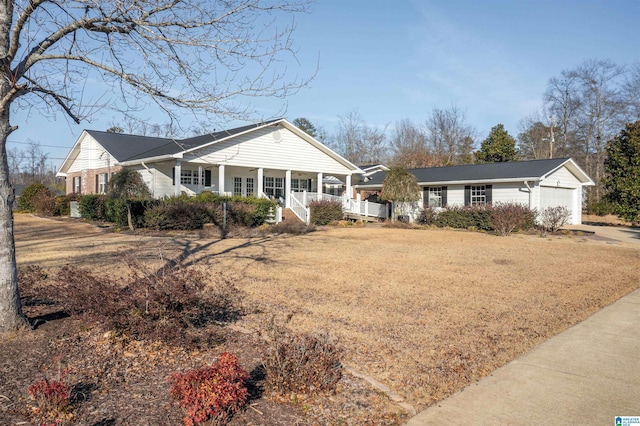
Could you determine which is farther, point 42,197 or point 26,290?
point 42,197

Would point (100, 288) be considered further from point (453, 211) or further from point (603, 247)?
point (453, 211)

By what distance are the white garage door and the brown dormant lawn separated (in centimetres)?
893

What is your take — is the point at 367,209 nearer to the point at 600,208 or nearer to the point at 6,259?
→ the point at 600,208

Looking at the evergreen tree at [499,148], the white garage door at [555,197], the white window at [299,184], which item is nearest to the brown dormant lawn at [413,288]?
the white garage door at [555,197]

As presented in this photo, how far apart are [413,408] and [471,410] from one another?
1.59 ft

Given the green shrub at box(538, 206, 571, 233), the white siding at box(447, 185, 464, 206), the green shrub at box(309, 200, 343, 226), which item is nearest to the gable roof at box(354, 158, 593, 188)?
the white siding at box(447, 185, 464, 206)

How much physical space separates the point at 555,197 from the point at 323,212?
554 inches

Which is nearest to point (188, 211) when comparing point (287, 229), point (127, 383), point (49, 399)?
point (287, 229)

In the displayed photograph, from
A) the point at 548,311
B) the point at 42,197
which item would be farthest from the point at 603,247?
the point at 42,197

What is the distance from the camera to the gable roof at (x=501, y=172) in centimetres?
2444

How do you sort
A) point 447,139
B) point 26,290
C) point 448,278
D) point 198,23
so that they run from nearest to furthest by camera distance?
1. point 198,23
2. point 26,290
3. point 448,278
4. point 447,139

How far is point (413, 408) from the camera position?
3785 mm

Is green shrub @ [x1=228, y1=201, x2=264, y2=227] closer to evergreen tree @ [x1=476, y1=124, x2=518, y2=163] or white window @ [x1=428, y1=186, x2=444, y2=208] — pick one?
white window @ [x1=428, y1=186, x2=444, y2=208]

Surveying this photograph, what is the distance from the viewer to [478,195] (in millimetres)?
26453
